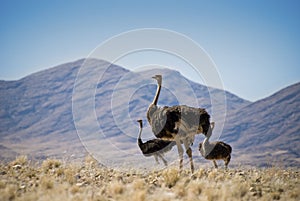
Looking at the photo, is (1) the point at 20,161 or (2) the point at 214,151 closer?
(1) the point at 20,161

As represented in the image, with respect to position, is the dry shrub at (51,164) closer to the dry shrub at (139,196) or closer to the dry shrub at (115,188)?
the dry shrub at (115,188)

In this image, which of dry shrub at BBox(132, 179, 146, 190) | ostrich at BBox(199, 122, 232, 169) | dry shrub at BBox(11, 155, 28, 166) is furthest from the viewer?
ostrich at BBox(199, 122, 232, 169)

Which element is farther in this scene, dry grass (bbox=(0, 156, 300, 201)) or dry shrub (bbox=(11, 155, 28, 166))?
dry shrub (bbox=(11, 155, 28, 166))

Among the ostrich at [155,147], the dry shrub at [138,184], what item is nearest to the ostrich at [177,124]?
the dry shrub at [138,184]

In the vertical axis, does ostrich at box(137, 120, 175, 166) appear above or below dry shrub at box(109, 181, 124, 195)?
above

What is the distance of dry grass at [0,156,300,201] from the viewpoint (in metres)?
9.36

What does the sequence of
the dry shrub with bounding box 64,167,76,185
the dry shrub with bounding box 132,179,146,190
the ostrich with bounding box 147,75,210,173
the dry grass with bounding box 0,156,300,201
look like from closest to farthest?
the dry grass with bounding box 0,156,300,201, the dry shrub with bounding box 132,179,146,190, the dry shrub with bounding box 64,167,76,185, the ostrich with bounding box 147,75,210,173

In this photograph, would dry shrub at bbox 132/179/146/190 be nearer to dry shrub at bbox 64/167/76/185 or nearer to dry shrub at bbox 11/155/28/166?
dry shrub at bbox 64/167/76/185

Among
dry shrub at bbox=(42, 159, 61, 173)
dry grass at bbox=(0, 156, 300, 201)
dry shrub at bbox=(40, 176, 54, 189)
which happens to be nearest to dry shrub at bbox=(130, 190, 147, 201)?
dry grass at bbox=(0, 156, 300, 201)

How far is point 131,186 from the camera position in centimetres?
1027

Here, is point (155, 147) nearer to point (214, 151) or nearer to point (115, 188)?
point (214, 151)

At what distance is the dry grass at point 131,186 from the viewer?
9.36 meters

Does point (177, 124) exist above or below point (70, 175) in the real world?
above

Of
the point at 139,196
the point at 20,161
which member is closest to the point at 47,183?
the point at 139,196
